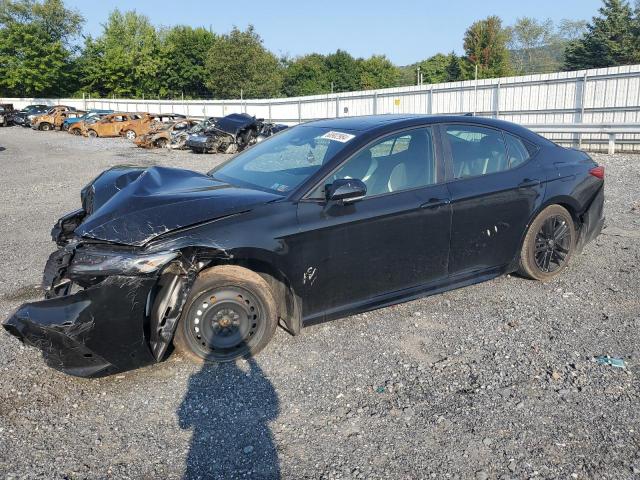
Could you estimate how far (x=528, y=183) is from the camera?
5062 mm

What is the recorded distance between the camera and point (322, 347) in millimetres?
4246

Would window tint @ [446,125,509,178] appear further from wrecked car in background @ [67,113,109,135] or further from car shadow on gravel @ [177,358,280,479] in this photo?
wrecked car in background @ [67,113,109,135]

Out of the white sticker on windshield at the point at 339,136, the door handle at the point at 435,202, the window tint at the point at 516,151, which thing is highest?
the white sticker on windshield at the point at 339,136

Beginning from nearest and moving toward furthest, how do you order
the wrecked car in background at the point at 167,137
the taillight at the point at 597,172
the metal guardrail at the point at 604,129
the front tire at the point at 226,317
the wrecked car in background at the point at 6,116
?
1. the front tire at the point at 226,317
2. the taillight at the point at 597,172
3. the metal guardrail at the point at 604,129
4. the wrecked car in background at the point at 167,137
5. the wrecked car in background at the point at 6,116

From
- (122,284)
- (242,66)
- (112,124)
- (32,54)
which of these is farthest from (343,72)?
(122,284)

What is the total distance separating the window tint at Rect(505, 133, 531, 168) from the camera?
16.8 feet

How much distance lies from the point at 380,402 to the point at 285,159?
7.19ft

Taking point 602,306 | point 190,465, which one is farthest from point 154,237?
point 602,306

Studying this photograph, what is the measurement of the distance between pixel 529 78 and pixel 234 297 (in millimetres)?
19756

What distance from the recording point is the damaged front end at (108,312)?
3334 mm

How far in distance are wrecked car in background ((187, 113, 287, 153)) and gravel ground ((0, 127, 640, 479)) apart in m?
15.2

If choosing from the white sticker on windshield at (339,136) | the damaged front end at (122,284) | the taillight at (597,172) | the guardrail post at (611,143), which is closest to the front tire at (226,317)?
the damaged front end at (122,284)

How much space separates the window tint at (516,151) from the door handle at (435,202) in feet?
3.11

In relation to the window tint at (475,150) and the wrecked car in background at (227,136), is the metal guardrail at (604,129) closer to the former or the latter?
the wrecked car in background at (227,136)
